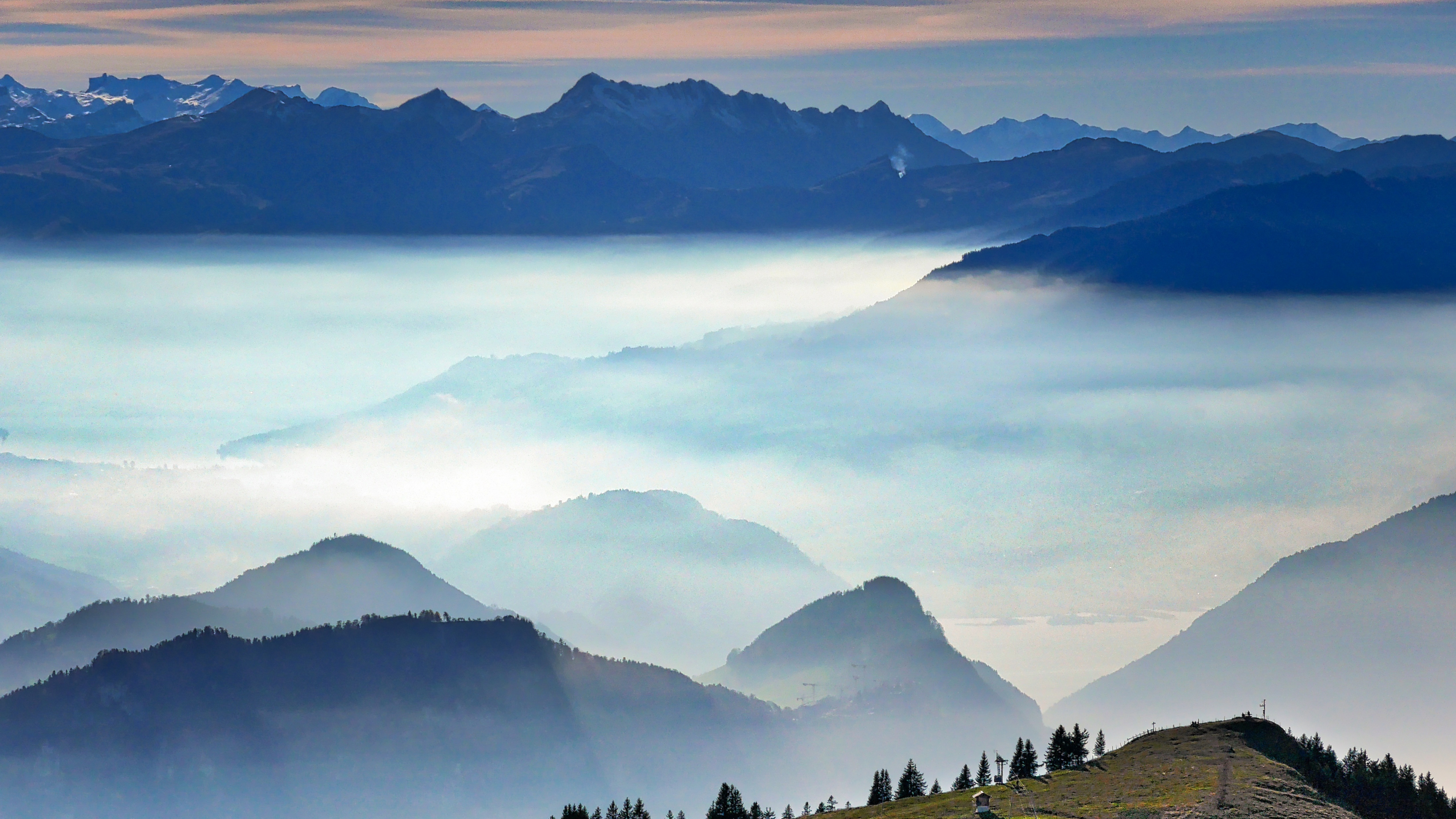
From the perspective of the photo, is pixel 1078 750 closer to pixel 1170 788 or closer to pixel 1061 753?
pixel 1061 753

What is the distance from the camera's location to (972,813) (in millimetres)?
165000

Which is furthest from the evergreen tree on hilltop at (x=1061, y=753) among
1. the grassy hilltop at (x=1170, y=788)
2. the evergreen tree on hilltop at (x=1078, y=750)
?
the grassy hilltop at (x=1170, y=788)

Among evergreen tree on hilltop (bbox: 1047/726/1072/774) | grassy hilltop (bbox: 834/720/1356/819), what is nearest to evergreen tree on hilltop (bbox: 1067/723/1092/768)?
evergreen tree on hilltop (bbox: 1047/726/1072/774)

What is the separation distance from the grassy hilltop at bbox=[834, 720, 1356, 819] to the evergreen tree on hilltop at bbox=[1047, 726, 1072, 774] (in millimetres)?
2862

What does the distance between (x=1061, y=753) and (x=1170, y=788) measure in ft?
84.1

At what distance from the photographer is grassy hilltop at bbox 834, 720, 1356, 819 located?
156500mm

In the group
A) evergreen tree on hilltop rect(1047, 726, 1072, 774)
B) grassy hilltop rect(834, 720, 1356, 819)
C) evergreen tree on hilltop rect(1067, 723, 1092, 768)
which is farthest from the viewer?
evergreen tree on hilltop rect(1047, 726, 1072, 774)

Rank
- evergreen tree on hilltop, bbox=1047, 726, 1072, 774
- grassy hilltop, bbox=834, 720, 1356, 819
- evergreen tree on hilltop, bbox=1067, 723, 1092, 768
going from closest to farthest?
grassy hilltop, bbox=834, 720, 1356, 819 → evergreen tree on hilltop, bbox=1067, 723, 1092, 768 → evergreen tree on hilltop, bbox=1047, 726, 1072, 774

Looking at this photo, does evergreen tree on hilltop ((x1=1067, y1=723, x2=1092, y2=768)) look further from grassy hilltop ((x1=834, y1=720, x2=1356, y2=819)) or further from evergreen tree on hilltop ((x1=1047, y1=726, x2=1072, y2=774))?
grassy hilltop ((x1=834, y1=720, x2=1356, y2=819))

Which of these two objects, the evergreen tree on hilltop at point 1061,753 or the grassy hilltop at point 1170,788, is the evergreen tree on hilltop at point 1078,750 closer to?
the evergreen tree on hilltop at point 1061,753

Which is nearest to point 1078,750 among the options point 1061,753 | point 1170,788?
point 1061,753

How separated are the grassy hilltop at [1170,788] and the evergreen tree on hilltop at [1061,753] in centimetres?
286

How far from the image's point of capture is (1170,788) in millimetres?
165875

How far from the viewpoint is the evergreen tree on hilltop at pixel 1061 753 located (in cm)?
19025
